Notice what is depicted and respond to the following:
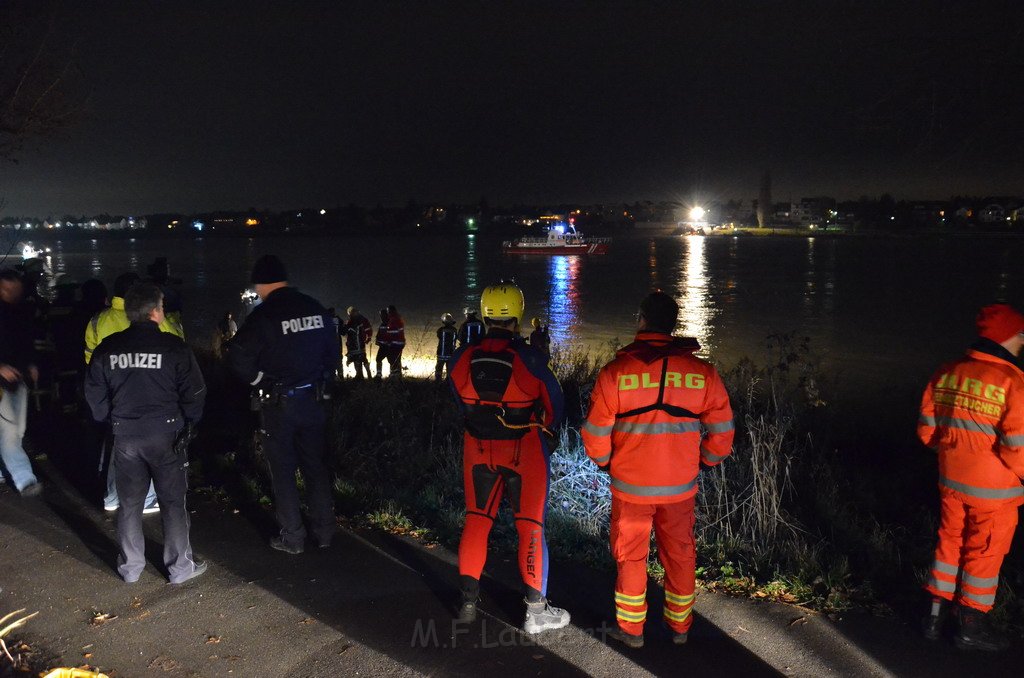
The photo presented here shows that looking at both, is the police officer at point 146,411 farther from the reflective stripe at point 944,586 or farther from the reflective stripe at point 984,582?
the reflective stripe at point 984,582

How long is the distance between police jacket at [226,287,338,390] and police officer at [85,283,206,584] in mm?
319

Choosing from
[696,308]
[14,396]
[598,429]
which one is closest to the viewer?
[598,429]

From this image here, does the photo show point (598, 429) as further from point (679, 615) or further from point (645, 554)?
point (679, 615)

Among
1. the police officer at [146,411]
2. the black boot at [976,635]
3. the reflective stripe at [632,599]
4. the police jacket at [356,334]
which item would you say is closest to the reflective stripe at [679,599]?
the reflective stripe at [632,599]

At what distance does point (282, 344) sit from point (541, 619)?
2.40 meters

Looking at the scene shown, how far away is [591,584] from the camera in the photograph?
4605 millimetres

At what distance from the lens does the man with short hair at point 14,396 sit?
5871 mm

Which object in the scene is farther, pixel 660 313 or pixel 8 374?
pixel 8 374

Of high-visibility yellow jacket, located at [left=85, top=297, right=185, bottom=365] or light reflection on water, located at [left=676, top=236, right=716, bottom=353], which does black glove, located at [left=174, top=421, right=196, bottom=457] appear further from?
light reflection on water, located at [left=676, top=236, right=716, bottom=353]

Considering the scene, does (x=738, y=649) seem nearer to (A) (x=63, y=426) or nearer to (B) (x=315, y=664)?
(B) (x=315, y=664)

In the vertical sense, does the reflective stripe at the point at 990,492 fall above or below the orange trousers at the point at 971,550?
above

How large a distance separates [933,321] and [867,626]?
28.2 meters
